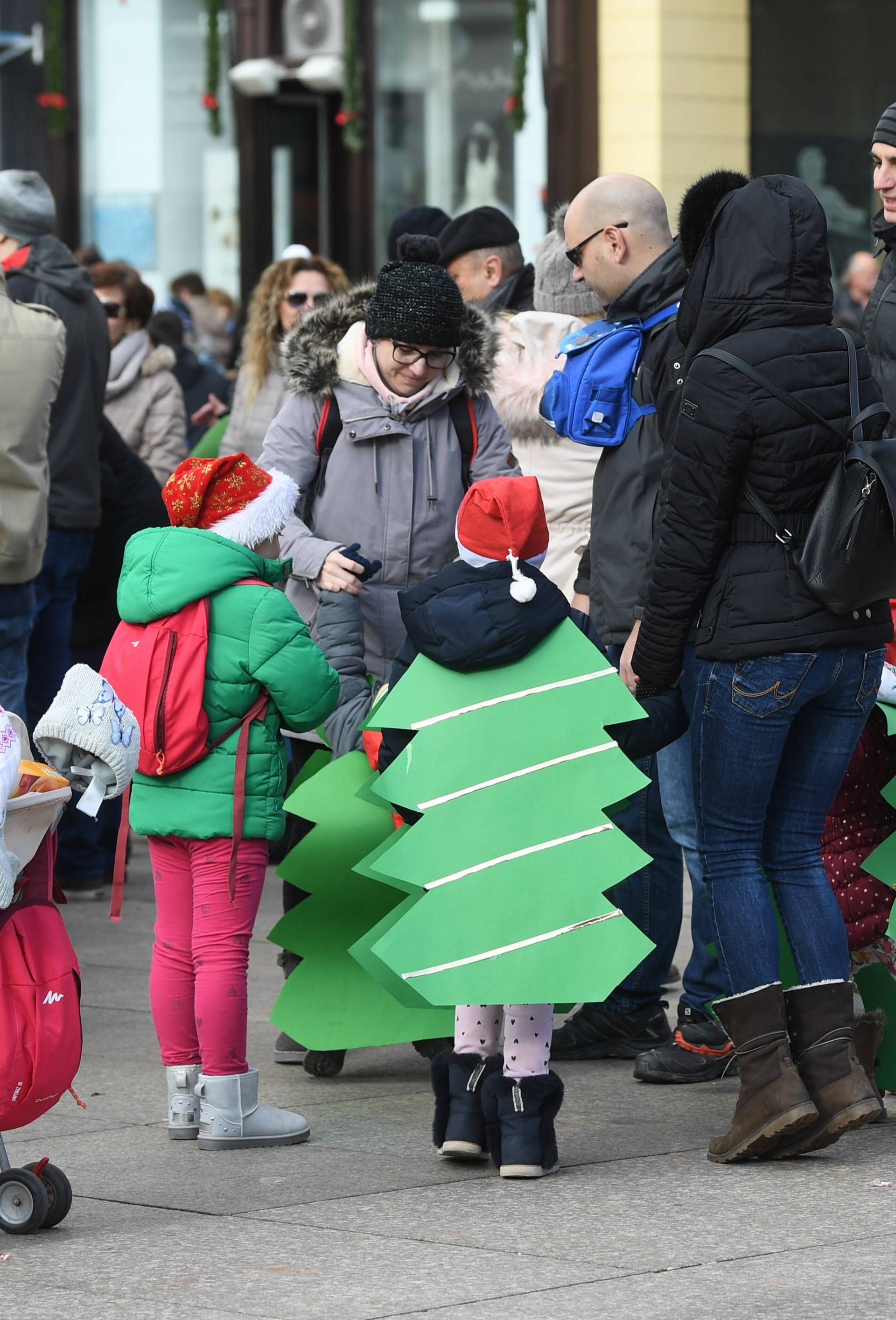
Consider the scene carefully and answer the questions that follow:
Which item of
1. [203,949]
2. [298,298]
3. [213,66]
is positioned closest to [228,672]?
[203,949]

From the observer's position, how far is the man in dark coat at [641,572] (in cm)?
562

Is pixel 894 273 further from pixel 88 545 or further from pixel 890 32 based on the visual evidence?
pixel 890 32

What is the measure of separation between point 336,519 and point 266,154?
11387 mm

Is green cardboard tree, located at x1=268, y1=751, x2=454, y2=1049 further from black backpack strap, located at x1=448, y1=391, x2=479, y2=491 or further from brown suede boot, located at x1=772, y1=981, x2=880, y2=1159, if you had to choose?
brown suede boot, located at x1=772, y1=981, x2=880, y2=1159

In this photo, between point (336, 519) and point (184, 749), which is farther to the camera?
point (336, 519)

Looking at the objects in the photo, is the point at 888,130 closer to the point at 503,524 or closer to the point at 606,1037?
the point at 503,524

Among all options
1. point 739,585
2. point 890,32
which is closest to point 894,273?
point 739,585

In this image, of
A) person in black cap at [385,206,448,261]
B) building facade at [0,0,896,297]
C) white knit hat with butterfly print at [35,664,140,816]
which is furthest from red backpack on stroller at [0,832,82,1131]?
building facade at [0,0,896,297]

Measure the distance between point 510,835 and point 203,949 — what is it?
778 mm

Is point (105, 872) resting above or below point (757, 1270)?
below

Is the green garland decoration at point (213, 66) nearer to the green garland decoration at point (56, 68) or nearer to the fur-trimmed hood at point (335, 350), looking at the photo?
the green garland decoration at point (56, 68)

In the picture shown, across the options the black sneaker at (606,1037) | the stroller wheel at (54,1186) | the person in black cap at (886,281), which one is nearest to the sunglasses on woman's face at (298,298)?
the person in black cap at (886,281)

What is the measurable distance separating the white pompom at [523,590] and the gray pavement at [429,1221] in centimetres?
122

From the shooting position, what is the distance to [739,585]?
4781 millimetres
